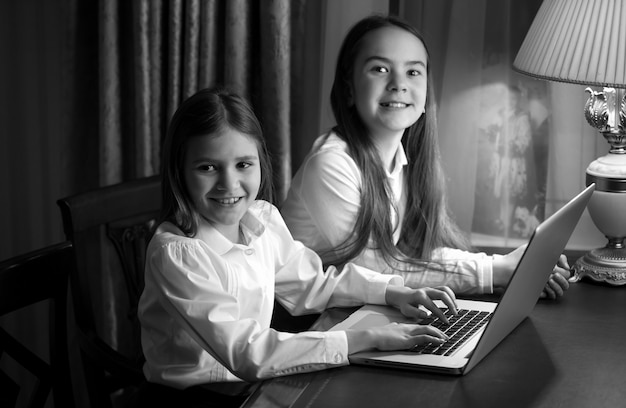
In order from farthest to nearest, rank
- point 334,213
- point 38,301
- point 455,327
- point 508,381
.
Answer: point 334,213 → point 38,301 → point 455,327 → point 508,381

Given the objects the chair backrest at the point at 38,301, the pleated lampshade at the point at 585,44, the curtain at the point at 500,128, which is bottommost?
the chair backrest at the point at 38,301

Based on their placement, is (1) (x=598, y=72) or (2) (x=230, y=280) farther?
(1) (x=598, y=72)

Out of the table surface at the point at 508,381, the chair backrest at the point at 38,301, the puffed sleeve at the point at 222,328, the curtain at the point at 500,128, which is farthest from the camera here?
the curtain at the point at 500,128

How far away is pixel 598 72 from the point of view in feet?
4.97

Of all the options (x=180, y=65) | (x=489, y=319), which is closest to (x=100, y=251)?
(x=180, y=65)

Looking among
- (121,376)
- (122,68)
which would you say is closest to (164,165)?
(121,376)

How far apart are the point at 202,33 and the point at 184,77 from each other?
0.13m

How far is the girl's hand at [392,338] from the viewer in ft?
3.87

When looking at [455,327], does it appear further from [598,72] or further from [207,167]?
[598,72]

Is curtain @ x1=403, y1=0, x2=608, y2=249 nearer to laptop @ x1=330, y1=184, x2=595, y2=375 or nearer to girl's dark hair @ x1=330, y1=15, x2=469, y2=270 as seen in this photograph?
girl's dark hair @ x1=330, y1=15, x2=469, y2=270

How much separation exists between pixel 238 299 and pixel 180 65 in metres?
1.11

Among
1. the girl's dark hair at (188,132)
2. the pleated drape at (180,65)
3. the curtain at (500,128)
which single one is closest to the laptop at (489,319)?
the girl's dark hair at (188,132)

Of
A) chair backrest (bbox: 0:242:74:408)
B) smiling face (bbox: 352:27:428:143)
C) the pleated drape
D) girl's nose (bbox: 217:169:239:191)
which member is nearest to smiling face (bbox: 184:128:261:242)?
girl's nose (bbox: 217:169:239:191)

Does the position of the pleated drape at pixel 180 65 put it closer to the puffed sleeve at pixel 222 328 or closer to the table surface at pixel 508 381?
the puffed sleeve at pixel 222 328
